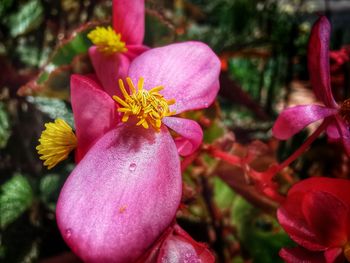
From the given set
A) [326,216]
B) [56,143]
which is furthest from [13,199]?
[326,216]

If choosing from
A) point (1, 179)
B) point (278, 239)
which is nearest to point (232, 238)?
point (278, 239)

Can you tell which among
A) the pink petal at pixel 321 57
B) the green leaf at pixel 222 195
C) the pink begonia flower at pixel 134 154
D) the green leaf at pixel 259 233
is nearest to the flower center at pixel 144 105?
the pink begonia flower at pixel 134 154

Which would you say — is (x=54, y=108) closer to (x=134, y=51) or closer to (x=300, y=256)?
(x=134, y=51)

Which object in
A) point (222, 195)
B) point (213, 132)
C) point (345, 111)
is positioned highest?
point (345, 111)

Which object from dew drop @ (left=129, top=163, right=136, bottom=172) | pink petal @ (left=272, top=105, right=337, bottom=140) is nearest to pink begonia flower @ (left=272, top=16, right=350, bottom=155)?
pink petal @ (left=272, top=105, right=337, bottom=140)

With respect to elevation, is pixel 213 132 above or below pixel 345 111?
below

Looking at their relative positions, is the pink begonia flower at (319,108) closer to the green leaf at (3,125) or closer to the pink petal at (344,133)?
the pink petal at (344,133)
